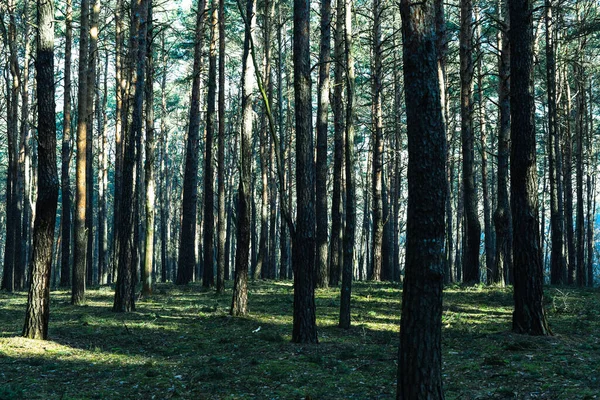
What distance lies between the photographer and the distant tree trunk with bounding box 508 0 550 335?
974 cm

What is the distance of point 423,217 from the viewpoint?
5.35 metres

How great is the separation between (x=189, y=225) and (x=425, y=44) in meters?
17.8

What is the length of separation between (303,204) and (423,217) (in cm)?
462

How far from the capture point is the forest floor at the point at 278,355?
705 cm

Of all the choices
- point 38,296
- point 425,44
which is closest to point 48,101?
point 38,296

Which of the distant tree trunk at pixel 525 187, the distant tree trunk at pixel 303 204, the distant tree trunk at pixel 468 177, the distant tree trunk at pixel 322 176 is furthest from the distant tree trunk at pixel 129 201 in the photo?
the distant tree trunk at pixel 468 177

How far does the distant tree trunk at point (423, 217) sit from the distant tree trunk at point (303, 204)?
14.4ft

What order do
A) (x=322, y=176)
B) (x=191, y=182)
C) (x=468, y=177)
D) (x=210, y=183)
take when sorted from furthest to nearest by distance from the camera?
(x=191, y=182) < (x=210, y=183) < (x=322, y=176) < (x=468, y=177)

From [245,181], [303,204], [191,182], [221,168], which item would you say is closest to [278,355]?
[303,204]

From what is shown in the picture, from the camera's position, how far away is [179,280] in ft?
74.8

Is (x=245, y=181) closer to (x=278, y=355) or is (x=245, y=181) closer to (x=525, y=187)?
(x=278, y=355)

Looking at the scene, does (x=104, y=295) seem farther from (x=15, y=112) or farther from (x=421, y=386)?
(x=421, y=386)

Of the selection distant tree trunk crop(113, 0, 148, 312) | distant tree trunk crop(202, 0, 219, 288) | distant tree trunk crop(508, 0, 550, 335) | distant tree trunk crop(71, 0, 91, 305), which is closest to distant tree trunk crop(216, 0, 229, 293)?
distant tree trunk crop(202, 0, 219, 288)

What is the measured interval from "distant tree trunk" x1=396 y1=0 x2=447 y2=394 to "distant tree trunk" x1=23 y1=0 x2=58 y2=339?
783cm
